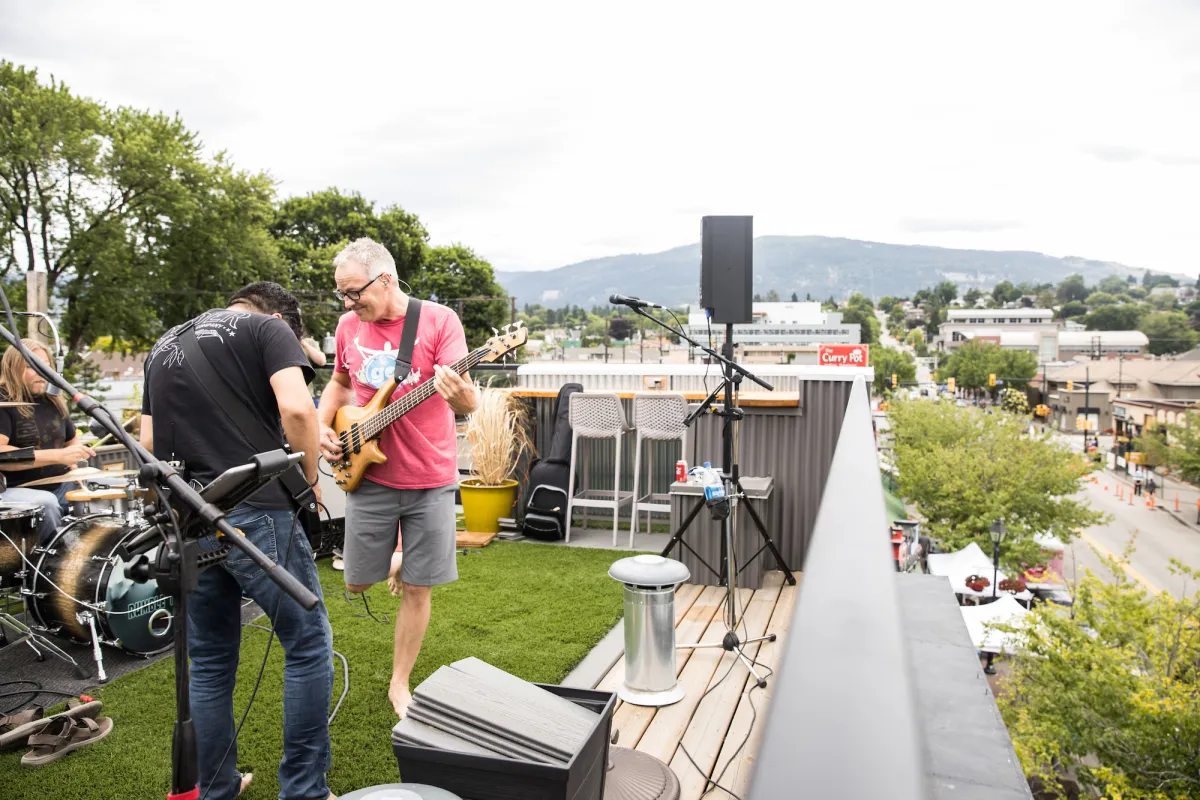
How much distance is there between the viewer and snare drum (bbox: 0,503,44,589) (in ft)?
14.3

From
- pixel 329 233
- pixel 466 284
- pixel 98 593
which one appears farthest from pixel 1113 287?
pixel 98 593

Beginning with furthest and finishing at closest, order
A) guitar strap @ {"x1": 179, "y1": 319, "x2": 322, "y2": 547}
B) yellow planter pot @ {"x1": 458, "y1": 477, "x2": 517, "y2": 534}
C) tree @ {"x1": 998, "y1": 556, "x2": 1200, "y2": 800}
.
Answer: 1. tree @ {"x1": 998, "y1": 556, "x2": 1200, "y2": 800}
2. yellow planter pot @ {"x1": 458, "y1": 477, "x2": 517, "y2": 534}
3. guitar strap @ {"x1": 179, "y1": 319, "x2": 322, "y2": 547}

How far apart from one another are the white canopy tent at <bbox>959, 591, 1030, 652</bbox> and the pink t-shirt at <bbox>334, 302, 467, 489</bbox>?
59.6 ft

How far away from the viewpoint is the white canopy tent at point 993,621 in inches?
720

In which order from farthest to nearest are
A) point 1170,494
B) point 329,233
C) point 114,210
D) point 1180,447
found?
point 1170,494 → point 1180,447 → point 329,233 → point 114,210

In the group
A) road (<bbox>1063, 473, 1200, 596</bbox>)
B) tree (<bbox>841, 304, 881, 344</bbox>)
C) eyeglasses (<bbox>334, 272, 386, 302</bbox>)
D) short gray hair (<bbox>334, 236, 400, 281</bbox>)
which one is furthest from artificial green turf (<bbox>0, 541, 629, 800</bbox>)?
tree (<bbox>841, 304, 881, 344</bbox>)

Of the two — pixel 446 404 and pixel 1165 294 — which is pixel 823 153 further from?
pixel 446 404

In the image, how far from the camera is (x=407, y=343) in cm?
314

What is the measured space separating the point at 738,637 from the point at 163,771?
107 inches

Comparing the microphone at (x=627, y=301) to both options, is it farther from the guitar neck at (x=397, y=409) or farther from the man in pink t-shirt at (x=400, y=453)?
the guitar neck at (x=397, y=409)

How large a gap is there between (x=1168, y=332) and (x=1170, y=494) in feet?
216

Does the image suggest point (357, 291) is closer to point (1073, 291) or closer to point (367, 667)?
point (367, 667)

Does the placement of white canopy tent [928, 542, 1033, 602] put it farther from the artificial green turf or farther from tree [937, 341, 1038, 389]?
tree [937, 341, 1038, 389]

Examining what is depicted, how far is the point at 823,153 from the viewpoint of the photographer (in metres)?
160
